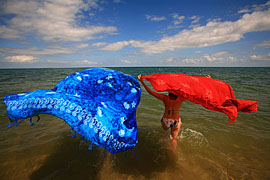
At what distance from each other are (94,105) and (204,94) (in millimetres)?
2119

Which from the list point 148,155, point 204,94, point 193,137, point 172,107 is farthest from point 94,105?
point 193,137

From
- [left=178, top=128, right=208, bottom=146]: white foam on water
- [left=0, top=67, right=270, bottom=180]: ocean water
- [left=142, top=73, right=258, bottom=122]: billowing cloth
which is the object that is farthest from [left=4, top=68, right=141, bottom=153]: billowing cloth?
[left=178, top=128, right=208, bottom=146]: white foam on water

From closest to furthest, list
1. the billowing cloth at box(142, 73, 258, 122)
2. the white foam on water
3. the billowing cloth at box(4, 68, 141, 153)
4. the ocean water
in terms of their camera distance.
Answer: the billowing cloth at box(4, 68, 141, 153), the billowing cloth at box(142, 73, 258, 122), the ocean water, the white foam on water

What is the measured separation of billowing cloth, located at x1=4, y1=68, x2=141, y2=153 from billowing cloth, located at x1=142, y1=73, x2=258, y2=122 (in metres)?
0.63

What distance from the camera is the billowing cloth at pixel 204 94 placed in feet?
8.21

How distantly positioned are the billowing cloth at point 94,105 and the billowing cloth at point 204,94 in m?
0.63

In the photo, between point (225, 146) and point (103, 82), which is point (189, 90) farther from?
point (225, 146)

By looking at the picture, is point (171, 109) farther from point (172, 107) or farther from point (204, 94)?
point (204, 94)

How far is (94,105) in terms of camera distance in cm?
209

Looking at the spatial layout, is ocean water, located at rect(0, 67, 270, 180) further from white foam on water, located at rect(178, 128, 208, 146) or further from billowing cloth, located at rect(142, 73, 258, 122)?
billowing cloth, located at rect(142, 73, 258, 122)

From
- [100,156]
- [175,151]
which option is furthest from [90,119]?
[175,151]

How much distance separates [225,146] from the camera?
3.73 meters

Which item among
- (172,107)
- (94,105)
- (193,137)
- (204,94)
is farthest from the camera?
(193,137)

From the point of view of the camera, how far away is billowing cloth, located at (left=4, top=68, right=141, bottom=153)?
73.9 inches
